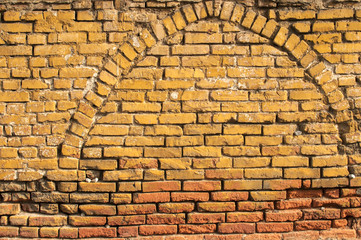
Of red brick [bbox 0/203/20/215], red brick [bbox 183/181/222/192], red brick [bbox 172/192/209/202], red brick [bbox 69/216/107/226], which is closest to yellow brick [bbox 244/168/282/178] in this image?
red brick [bbox 183/181/222/192]

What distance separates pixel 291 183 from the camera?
2.24m

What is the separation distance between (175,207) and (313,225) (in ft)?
3.70

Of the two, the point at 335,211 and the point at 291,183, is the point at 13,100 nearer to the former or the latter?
the point at 291,183

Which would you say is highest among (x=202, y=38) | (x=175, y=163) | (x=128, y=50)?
(x=202, y=38)

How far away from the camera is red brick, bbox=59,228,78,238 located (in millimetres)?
2201

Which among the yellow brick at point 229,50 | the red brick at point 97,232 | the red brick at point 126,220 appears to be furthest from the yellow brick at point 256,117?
the red brick at point 97,232

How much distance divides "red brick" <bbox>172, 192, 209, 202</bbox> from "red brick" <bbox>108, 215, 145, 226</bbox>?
12.0 inches

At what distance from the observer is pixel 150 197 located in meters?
2.22

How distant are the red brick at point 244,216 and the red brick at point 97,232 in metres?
0.93

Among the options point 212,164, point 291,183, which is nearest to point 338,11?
point 291,183

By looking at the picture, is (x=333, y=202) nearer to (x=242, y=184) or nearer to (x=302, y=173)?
(x=302, y=173)

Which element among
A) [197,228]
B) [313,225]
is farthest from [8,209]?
[313,225]

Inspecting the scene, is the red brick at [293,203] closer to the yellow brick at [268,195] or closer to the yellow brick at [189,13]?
the yellow brick at [268,195]

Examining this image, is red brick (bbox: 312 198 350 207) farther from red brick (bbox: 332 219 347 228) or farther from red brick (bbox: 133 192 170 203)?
red brick (bbox: 133 192 170 203)
